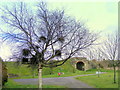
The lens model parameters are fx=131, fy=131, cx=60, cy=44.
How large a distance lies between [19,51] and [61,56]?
2.00 meters

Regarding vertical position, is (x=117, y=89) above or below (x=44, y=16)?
below

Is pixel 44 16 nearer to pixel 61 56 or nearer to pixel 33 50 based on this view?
pixel 33 50

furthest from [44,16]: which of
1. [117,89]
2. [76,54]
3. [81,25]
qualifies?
[117,89]

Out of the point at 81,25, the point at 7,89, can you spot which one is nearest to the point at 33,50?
the point at 81,25

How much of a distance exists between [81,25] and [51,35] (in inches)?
60.0

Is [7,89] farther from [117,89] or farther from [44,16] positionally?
[117,89]

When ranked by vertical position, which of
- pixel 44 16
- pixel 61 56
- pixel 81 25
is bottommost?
pixel 61 56

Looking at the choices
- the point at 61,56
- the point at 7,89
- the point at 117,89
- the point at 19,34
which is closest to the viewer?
the point at 19,34

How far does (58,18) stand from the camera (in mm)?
6152

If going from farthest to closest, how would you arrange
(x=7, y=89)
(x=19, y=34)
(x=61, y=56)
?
(x=7, y=89), (x=61, y=56), (x=19, y=34)

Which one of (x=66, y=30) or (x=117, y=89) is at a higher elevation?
(x=66, y=30)

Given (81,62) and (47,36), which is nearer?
(47,36)

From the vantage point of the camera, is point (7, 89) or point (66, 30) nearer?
point (66, 30)

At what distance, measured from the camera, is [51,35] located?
6.17 m
